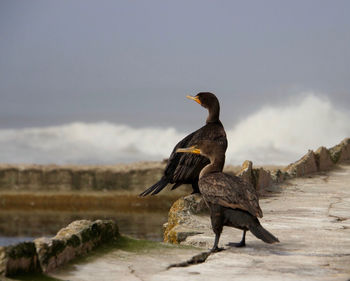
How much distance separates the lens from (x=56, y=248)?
4.84 m

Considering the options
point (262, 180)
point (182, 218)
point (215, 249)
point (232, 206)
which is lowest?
point (215, 249)

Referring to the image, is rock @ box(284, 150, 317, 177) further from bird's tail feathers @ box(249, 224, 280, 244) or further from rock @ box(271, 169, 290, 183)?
bird's tail feathers @ box(249, 224, 280, 244)

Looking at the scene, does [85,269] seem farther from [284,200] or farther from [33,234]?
[33,234]

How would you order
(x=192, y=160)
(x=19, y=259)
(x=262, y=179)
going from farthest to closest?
(x=262, y=179) < (x=192, y=160) < (x=19, y=259)

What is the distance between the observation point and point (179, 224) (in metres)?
6.84

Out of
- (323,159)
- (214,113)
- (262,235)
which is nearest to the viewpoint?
(262,235)

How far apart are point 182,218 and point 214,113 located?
187cm

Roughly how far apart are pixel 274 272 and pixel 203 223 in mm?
2046

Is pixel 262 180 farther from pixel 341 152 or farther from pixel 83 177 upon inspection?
pixel 83 177

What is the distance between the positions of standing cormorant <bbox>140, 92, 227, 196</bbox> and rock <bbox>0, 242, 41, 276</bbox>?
358cm

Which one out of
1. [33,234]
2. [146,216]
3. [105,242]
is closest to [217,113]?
[105,242]

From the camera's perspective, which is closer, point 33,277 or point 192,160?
point 33,277

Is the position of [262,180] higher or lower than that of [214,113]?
lower

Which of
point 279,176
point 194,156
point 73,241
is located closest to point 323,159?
point 279,176
